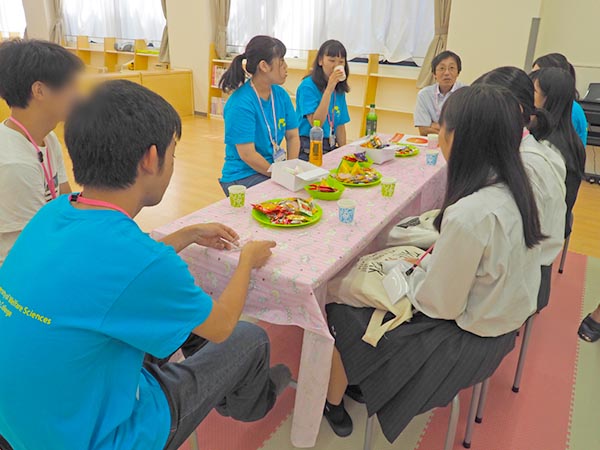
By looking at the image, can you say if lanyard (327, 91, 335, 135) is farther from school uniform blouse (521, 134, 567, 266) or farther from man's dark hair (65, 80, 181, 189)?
man's dark hair (65, 80, 181, 189)

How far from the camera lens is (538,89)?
2.19 m

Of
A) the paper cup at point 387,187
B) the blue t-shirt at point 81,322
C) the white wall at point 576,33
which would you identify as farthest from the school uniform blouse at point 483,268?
the white wall at point 576,33

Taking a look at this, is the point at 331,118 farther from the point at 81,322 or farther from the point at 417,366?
the point at 81,322

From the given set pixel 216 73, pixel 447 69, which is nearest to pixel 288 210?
pixel 447 69

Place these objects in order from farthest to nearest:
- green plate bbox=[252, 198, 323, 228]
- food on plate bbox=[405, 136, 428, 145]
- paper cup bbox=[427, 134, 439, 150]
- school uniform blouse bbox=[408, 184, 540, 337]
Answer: food on plate bbox=[405, 136, 428, 145] → paper cup bbox=[427, 134, 439, 150] → green plate bbox=[252, 198, 323, 228] → school uniform blouse bbox=[408, 184, 540, 337]

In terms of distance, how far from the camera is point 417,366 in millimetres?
1282

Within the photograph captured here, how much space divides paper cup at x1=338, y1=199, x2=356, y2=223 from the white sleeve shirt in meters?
0.93

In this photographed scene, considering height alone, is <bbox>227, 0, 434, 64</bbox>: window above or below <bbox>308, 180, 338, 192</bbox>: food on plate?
above

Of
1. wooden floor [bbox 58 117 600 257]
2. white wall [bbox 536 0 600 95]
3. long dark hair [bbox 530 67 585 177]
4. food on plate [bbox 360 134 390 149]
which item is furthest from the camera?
white wall [bbox 536 0 600 95]

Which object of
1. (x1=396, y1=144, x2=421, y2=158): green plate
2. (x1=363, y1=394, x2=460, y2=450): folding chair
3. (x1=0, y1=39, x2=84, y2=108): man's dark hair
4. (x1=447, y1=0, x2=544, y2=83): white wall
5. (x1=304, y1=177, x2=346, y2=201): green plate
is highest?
(x1=447, y1=0, x2=544, y2=83): white wall

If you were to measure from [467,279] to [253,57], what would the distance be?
1.56 metres

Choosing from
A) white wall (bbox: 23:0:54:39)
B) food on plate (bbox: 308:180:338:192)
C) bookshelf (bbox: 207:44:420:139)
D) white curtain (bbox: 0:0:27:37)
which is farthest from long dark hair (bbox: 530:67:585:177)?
white curtain (bbox: 0:0:27:37)

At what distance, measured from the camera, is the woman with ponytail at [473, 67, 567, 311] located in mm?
1559

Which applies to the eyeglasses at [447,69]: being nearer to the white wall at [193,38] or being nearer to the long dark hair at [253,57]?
the long dark hair at [253,57]
